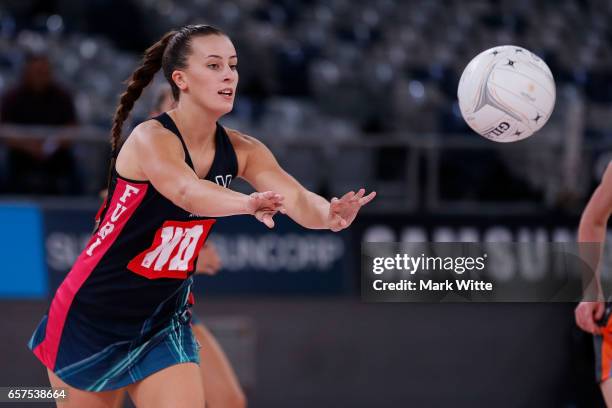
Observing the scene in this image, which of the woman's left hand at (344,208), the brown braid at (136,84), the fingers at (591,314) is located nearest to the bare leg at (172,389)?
the woman's left hand at (344,208)

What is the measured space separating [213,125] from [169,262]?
529 millimetres

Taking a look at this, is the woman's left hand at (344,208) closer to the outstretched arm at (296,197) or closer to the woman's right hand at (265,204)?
the outstretched arm at (296,197)

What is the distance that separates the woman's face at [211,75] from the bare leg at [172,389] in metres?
0.94

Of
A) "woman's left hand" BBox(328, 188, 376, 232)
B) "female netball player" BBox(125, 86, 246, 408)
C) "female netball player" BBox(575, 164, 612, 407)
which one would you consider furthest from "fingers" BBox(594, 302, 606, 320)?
"female netball player" BBox(125, 86, 246, 408)

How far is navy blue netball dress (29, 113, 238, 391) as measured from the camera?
3.62m

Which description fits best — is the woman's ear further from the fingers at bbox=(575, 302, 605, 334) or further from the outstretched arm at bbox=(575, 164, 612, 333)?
the fingers at bbox=(575, 302, 605, 334)

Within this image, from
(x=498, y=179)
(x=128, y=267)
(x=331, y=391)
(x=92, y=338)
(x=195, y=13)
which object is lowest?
(x=331, y=391)

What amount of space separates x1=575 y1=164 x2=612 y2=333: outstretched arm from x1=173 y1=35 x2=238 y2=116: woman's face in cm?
161

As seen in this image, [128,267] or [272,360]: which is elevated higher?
[128,267]

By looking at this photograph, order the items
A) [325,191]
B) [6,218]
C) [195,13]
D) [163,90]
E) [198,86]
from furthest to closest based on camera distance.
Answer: [195,13] < [325,191] < [6,218] < [163,90] < [198,86]

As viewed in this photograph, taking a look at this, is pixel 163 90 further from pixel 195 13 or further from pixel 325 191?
pixel 195 13

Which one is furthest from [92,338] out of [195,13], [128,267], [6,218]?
[195,13]

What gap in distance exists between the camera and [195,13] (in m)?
10.8

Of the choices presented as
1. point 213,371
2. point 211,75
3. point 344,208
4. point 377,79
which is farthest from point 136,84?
point 377,79
